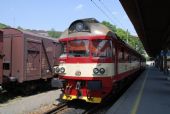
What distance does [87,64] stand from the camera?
11.9 metres

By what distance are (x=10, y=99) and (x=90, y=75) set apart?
16.7 ft

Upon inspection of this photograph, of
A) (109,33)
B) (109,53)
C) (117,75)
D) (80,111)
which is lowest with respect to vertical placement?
(80,111)

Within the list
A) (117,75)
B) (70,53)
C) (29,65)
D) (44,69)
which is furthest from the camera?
(44,69)

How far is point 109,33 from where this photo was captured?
12.2 meters

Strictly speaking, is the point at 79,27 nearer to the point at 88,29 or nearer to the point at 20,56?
the point at 88,29

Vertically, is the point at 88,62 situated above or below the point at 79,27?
below

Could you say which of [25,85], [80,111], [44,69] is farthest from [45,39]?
[80,111]

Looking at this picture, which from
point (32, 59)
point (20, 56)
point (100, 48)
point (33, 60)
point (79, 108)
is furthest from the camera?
point (33, 60)

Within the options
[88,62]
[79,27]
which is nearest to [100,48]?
[88,62]

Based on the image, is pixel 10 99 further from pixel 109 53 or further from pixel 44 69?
pixel 109 53

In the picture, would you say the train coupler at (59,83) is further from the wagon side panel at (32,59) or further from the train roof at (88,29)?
the wagon side panel at (32,59)

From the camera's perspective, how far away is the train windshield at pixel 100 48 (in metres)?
12.0

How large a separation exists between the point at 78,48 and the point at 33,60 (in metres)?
4.90

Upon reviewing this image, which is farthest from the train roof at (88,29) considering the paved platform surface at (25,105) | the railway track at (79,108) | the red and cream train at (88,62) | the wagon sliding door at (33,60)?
the wagon sliding door at (33,60)
